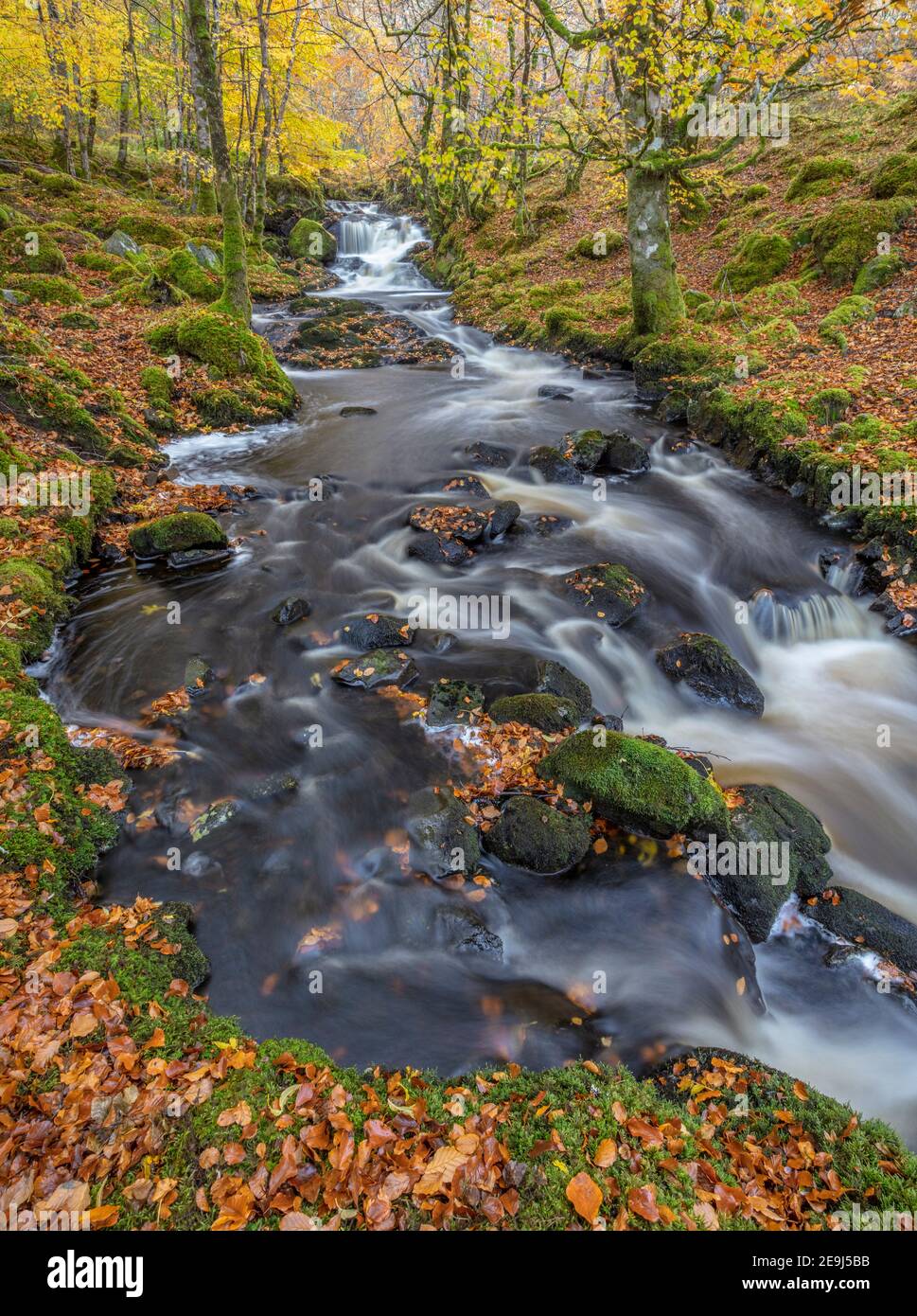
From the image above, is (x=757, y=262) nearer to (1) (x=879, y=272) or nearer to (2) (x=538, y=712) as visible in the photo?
(1) (x=879, y=272)

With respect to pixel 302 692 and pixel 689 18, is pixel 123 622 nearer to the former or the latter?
pixel 302 692

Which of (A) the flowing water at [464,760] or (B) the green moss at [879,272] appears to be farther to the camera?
(B) the green moss at [879,272]

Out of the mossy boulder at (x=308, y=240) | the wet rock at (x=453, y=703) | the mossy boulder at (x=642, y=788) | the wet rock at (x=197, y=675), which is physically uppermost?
the mossy boulder at (x=308, y=240)

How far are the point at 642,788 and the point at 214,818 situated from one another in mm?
3674

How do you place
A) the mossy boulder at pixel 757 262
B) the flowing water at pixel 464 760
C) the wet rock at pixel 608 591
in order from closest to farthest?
the flowing water at pixel 464 760, the wet rock at pixel 608 591, the mossy boulder at pixel 757 262

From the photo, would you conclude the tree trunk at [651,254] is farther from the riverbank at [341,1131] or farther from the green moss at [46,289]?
the riverbank at [341,1131]

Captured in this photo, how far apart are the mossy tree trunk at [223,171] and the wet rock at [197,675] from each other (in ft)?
33.2

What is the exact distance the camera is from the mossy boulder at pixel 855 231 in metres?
13.7

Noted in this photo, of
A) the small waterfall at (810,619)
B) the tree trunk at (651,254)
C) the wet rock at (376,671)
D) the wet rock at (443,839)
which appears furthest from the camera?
the tree trunk at (651,254)

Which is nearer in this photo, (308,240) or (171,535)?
(171,535)

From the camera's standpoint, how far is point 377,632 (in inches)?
300

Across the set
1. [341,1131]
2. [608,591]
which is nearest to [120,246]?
[608,591]

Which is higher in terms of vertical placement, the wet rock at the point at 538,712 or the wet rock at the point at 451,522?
the wet rock at the point at 451,522

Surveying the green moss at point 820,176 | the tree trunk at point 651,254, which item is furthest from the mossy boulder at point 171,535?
the green moss at point 820,176
